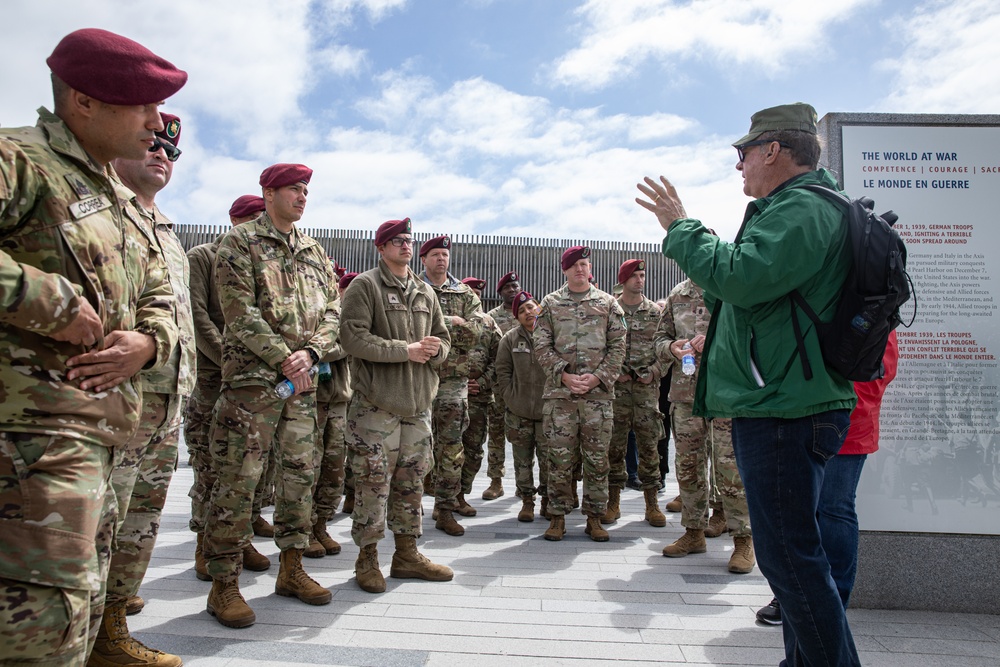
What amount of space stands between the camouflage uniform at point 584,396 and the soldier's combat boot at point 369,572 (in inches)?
74.6

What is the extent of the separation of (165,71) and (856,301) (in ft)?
7.41

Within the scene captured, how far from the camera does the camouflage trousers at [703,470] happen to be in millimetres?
4668

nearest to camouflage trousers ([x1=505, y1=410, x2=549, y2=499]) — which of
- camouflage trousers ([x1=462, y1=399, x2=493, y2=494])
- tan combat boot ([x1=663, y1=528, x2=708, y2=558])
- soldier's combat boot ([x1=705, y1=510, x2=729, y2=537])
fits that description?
camouflage trousers ([x1=462, y1=399, x2=493, y2=494])

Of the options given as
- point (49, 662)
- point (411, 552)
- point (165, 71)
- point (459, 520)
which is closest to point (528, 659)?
point (411, 552)

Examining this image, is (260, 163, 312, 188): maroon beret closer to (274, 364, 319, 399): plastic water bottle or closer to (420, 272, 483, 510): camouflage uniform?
(274, 364, 319, 399): plastic water bottle

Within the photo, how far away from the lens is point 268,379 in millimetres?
3574

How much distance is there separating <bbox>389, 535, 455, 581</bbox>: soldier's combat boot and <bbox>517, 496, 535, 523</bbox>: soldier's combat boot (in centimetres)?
199

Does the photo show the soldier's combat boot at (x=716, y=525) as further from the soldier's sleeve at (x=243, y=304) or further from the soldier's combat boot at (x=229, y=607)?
the soldier's sleeve at (x=243, y=304)

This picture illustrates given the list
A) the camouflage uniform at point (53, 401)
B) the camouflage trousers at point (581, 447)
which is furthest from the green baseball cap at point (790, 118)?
the camouflage trousers at point (581, 447)

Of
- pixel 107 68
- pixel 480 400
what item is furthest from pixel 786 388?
pixel 480 400

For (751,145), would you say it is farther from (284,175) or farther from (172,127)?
(172,127)

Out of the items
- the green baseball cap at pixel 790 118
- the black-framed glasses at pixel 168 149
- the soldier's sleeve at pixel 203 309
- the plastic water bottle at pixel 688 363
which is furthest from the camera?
the plastic water bottle at pixel 688 363

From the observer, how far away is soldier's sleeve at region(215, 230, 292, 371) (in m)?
3.52

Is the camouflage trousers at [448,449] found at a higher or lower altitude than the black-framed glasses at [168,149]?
lower
